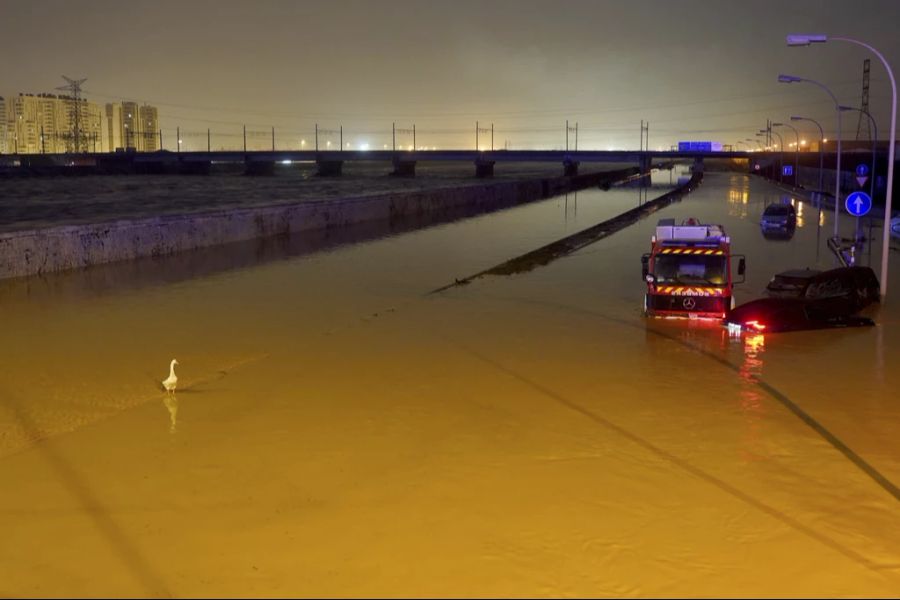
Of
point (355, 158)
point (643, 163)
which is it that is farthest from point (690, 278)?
point (643, 163)

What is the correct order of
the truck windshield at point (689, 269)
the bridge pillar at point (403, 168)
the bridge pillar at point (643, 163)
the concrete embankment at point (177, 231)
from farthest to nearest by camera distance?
the bridge pillar at point (403, 168) < the bridge pillar at point (643, 163) < the concrete embankment at point (177, 231) < the truck windshield at point (689, 269)

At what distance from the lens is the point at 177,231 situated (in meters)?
34.9

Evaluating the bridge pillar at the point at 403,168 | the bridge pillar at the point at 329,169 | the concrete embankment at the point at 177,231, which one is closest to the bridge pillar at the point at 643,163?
the bridge pillar at the point at 403,168

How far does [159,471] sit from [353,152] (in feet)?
520

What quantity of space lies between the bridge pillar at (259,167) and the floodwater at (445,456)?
157m

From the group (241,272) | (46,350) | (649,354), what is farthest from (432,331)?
(241,272)

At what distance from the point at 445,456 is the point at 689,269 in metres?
10.6

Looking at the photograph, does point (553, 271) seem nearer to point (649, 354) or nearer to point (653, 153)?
point (649, 354)

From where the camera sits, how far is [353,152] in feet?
540

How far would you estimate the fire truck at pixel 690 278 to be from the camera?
61.2 ft

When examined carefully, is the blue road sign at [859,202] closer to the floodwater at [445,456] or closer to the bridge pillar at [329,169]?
the floodwater at [445,456]

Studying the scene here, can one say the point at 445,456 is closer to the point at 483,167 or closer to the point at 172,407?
the point at 172,407

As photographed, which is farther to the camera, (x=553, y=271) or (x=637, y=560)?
(x=553, y=271)

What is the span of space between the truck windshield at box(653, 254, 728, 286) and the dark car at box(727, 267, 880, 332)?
86 centimetres
